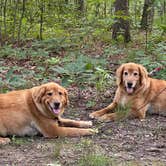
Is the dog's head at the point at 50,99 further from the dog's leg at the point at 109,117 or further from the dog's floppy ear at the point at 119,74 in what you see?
the dog's floppy ear at the point at 119,74

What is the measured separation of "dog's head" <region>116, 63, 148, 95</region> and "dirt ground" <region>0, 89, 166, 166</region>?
68cm

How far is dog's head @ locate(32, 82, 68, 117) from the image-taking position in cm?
620

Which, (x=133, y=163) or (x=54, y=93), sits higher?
(x=54, y=93)

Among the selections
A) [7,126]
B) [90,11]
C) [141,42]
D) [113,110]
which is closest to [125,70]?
[113,110]

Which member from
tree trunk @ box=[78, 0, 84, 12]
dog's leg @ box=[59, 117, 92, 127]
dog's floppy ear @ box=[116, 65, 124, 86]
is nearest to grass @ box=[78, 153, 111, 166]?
dog's leg @ box=[59, 117, 92, 127]

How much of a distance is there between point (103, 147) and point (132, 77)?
2063 mm

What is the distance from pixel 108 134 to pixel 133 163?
1.40 metres

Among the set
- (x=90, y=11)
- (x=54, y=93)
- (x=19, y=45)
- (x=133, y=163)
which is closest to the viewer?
(x=133, y=163)

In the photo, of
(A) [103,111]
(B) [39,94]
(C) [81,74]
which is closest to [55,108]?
(B) [39,94]

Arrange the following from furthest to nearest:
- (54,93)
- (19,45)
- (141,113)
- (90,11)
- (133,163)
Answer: (90,11) < (19,45) < (141,113) < (54,93) < (133,163)

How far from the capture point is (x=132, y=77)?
24.5ft

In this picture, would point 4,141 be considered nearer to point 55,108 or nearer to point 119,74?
point 55,108

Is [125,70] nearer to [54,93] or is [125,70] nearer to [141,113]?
[141,113]

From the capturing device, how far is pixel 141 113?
296 inches
